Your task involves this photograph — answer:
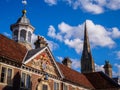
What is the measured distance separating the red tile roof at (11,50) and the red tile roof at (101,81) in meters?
23.0

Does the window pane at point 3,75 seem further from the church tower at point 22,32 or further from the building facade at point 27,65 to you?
the church tower at point 22,32

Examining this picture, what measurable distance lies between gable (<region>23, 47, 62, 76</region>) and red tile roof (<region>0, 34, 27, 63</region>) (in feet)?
3.28

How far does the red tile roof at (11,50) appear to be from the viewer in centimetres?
2719

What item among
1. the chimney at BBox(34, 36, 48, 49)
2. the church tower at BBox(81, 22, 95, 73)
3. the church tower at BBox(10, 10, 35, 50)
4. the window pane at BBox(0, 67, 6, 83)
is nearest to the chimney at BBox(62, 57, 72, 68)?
the church tower at BBox(10, 10, 35, 50)

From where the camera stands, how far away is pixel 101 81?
169 feet

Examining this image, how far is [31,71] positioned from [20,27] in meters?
10.5

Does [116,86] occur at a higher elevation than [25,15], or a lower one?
lower

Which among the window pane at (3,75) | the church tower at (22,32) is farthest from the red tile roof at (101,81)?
the window pane at (3,75)

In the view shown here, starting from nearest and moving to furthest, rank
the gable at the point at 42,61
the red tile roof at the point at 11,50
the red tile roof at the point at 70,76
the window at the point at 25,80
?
the red tile roof at the point at 11,50 < the window at the point at 25,80 < the gable at the point at 42,61 < the red tile roof at the point at 70,76

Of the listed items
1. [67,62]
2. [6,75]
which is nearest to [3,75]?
[6,75]

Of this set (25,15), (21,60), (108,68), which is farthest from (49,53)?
(108,68)

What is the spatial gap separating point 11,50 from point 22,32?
8.86 m

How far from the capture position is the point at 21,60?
93.4ft

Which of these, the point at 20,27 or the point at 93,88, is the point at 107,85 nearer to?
the point at 93,88
